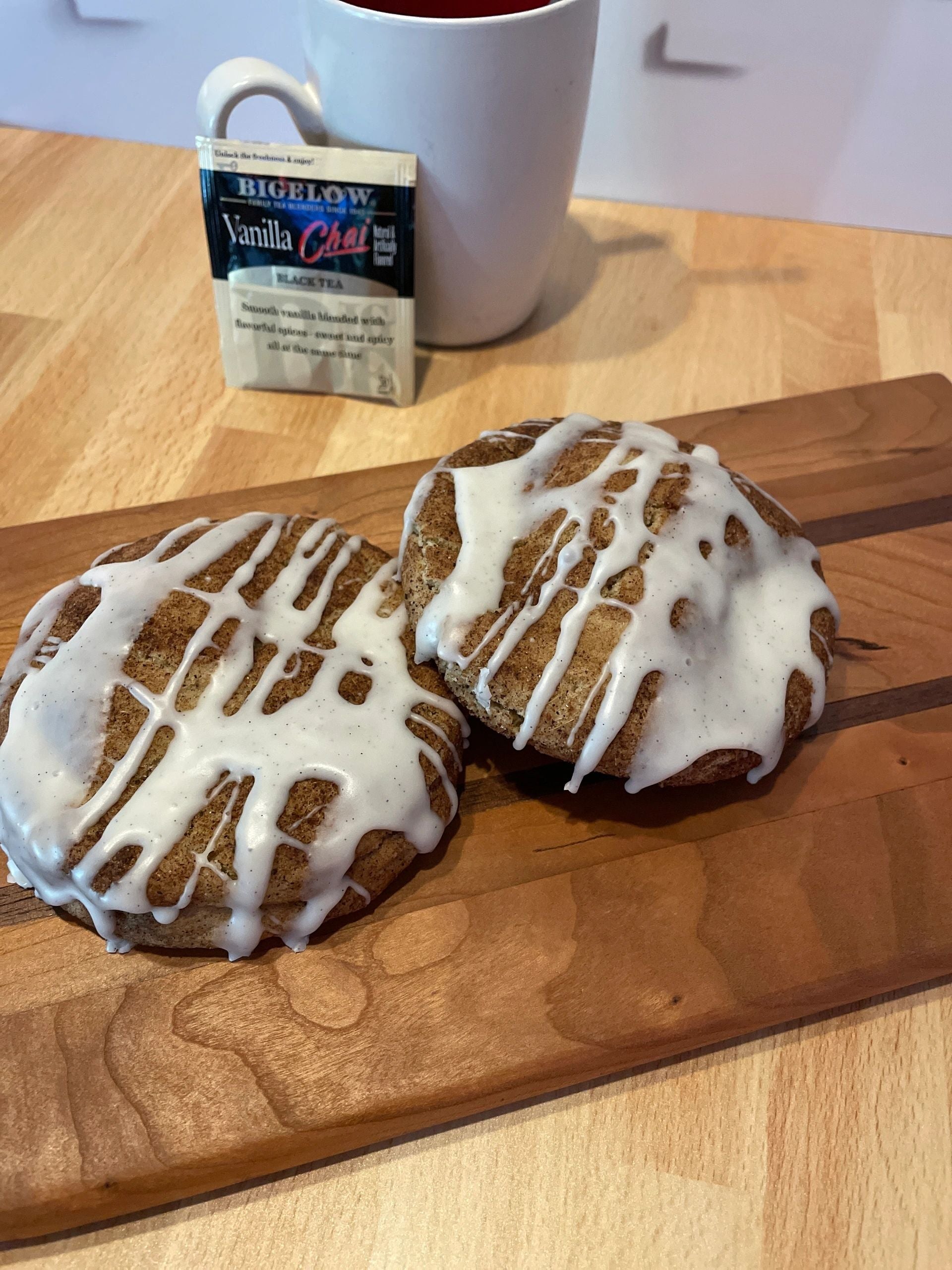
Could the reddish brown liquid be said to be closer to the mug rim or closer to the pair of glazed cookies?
the mug rim

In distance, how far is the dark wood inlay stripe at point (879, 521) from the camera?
1331 millimetres

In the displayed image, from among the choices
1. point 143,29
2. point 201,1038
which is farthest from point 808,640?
point 143,29

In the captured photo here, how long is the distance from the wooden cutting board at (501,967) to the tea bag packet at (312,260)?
485mm

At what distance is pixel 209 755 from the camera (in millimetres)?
945

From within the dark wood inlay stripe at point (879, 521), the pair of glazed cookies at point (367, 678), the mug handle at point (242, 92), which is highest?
the mug handle at point (242, 92)

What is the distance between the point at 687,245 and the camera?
1929 millimetres

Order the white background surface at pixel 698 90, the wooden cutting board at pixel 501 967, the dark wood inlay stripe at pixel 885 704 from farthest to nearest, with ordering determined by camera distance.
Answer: the white background surface at pixel 698 90 < the dark wood inlay stripe at pixel 885 704 < the wooden cutting board at pixel 501 967

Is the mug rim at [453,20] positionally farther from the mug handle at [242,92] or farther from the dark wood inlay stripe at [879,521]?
the dark wood inlay stripe at [879,521]

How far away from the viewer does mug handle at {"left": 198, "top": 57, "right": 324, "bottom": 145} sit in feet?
4.27

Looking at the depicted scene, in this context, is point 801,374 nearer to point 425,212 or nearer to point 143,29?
point 425,212

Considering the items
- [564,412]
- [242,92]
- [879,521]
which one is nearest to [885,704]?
[879,521]

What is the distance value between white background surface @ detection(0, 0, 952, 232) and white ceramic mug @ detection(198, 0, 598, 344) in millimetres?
449

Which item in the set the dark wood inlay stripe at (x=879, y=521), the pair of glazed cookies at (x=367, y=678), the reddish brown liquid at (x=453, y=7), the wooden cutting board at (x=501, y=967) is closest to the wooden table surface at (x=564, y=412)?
the wooden cutting board at (x=501, y=967)

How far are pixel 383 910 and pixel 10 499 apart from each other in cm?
85
